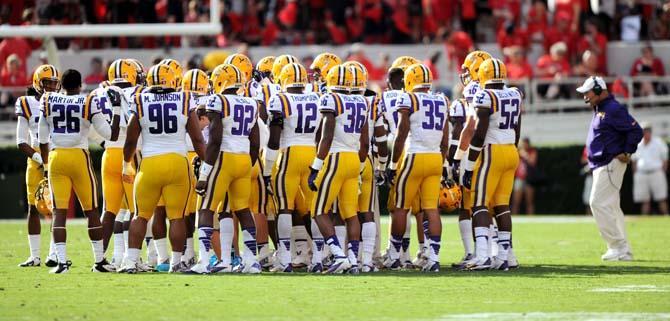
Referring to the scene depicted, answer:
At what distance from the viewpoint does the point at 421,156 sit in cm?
1428

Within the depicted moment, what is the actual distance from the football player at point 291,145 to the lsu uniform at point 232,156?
412mm

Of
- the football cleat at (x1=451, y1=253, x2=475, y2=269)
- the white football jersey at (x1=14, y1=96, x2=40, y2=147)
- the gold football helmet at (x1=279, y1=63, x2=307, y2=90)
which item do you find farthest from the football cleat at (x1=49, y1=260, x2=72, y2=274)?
the football cleat at (x1=451, y1=253, x2=475, y2=269)

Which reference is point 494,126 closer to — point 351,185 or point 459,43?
point 351,185

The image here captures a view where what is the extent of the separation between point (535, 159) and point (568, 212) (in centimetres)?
126

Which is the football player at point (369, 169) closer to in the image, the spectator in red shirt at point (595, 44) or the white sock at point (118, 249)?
the white sock at point (118, 249)

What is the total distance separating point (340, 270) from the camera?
1379cm

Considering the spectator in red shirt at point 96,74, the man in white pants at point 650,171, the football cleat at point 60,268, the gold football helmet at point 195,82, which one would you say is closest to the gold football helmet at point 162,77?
the gold football helmet at point 195,82

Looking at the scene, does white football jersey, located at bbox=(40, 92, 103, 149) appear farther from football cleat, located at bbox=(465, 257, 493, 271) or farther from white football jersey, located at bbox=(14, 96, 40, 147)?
football cleat, located at bbox=(465, 257, 493, 271)

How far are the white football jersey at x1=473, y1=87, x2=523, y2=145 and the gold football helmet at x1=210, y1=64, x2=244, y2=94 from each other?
2448mm

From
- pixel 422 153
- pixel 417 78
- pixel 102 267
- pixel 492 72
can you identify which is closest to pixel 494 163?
pixel 422 153

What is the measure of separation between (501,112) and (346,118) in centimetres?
166

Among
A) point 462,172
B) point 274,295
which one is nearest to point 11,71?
point 462,172

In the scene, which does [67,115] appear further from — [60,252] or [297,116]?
[297,116]

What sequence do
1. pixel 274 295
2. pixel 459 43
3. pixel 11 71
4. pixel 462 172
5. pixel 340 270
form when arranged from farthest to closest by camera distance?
pixel 459 43 < pixel 11 71 < pixel 462 172 < pixel 340 270 < pixel 274 295
